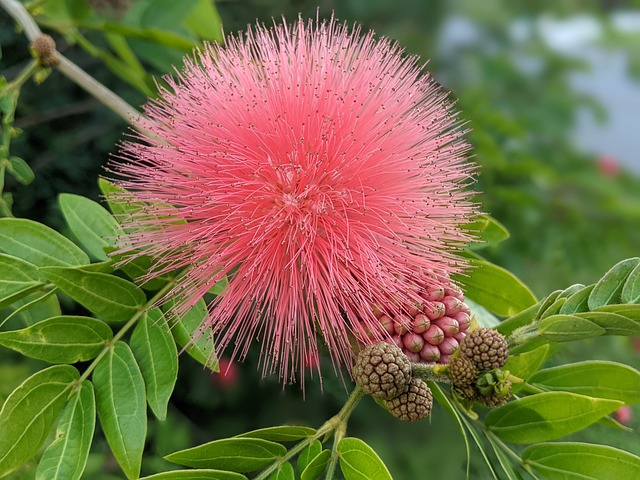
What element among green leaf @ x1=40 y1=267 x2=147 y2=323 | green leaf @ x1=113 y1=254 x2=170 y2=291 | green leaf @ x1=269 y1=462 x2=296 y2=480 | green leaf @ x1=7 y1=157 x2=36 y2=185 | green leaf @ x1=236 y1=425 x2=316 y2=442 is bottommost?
green leaf @ x1=269 y1=462 x2=296 y2=480

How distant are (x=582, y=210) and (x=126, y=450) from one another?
3116 millimetres

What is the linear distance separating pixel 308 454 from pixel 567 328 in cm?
55

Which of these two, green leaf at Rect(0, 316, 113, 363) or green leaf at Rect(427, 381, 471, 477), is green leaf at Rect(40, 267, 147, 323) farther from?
green leaf at Rect(427, 381, 471, 477)

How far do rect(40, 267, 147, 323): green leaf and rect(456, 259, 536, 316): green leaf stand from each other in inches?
29.8

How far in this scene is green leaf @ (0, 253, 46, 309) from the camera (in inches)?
50.9

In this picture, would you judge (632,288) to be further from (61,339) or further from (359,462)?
(61,339)

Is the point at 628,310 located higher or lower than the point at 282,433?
higher

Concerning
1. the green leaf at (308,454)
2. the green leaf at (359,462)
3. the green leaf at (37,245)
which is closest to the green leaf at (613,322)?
the green leaf at (359,462)

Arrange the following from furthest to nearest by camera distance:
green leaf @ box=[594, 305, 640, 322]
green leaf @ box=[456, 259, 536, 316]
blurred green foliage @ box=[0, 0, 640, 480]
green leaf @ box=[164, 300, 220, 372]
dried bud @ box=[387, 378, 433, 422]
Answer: blurred green foliage @ box=[0, 0, 640, 480]
green leaf @ box=[456, 259, 536, 316]
green leaf @ box=[164, 300, 220, 372]
dried bud @ box=[387, 378, 433, 422]
green leaf @ box=[594, 305, 640, 322]

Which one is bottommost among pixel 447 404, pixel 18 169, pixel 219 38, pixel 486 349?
pixel 447 404

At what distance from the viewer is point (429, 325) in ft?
4.23

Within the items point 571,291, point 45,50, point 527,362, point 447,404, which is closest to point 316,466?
point 447,404

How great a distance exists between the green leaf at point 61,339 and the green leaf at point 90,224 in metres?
0.19

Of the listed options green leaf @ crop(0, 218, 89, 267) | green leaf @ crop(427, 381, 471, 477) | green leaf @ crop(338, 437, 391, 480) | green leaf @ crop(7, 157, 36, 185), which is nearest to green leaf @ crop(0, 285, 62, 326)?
green leaf @ crop(0, 218, 89, 267)
